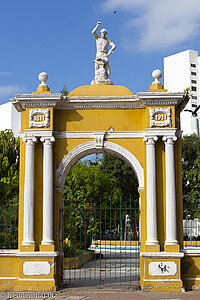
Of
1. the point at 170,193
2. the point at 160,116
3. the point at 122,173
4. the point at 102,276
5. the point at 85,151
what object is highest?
the point at 122,173

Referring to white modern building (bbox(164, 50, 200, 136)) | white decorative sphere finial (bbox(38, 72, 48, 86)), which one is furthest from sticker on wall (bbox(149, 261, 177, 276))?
white modern building (bbox(164, 50, 200, 136))

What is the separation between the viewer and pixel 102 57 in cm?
1180

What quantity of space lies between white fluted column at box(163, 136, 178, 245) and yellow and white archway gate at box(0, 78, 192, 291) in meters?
0.02

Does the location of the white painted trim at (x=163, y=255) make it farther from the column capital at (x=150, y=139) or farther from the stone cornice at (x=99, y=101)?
the stone cornice at (x=99, y=101)

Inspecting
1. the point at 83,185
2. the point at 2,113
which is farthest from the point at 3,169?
the point at 2,113

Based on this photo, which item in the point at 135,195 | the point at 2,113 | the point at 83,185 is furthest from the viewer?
the point at 2,113

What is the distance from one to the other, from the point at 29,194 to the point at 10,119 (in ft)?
94.4

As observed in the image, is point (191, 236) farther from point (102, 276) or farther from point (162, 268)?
point (102, 276)

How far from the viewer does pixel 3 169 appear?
881 inches

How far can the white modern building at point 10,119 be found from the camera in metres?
38.3

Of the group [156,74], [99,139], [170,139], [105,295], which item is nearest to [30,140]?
[99,139]

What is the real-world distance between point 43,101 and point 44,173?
5.55 ft

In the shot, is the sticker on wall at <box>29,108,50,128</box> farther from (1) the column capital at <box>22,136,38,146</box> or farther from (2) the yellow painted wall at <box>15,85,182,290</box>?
(1) the column capital at <box>22,136,38,146</box>

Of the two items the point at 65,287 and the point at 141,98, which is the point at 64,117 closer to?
the point at 141,98
